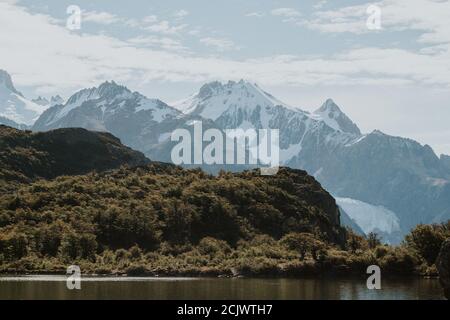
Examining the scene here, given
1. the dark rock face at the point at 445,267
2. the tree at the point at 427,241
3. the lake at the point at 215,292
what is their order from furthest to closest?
the tree at the point at 427,241 < the lake at the point at 215,292 < the dark rock face at the point at 445,267

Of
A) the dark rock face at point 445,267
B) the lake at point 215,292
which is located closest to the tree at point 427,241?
the lake at point 215,292

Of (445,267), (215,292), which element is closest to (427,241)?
(215,292)

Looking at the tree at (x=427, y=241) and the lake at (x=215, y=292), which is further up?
the tree at (x=427, y=241)

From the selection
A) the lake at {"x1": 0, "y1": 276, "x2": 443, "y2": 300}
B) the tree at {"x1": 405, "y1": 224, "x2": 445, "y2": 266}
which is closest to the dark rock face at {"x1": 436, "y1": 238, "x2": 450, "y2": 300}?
the lake at {"x1": 0, "y1": 276, "x2": 443, "y2": 300}

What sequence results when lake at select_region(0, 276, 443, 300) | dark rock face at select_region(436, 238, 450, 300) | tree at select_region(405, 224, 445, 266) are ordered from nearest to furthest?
dark rock face at select_region(436, 238, 450, 300)
lake at select_region(0, 276, 443, 300)
tree at select_region(405, 224, 445, 266)

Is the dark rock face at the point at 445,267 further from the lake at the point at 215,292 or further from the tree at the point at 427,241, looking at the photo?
the tree at the point at 427,241

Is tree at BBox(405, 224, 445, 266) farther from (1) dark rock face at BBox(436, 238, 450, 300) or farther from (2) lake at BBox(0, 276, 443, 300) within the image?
(1) dark rock face at BBox(436, 238, 450, 300)

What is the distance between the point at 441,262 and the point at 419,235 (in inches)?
3273

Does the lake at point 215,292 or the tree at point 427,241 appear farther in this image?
the tree at point 427,241

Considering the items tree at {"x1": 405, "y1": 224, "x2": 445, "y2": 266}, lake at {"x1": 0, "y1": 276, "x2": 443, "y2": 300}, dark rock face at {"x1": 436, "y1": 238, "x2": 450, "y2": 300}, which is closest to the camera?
dark rock face at {"x1": 436, "y1": 238, "x2": 450, "y2": 300}

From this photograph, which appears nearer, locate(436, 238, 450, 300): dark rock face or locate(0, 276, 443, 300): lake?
locate(436, 238, 450, 300): dark rock face

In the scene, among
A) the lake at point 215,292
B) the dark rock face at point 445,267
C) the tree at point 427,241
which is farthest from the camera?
the tree at point 427,241
